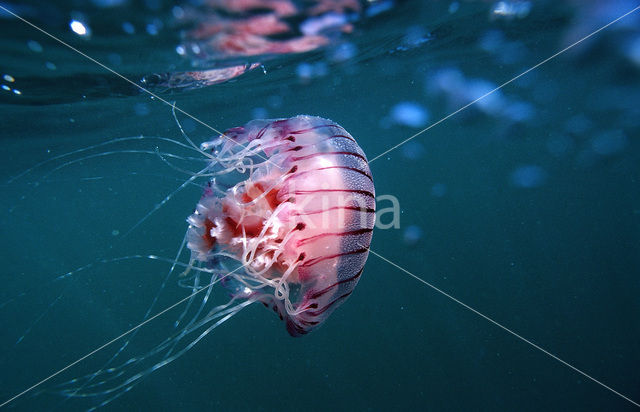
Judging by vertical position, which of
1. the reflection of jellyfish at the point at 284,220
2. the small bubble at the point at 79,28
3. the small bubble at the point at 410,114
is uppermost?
the small bubble at the point at 79,28

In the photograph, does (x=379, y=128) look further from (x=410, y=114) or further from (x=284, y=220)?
(x=284, y=220)

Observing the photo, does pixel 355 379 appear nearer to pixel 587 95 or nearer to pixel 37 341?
pixel 587 95

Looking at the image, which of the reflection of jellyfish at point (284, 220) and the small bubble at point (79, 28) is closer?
the reflection of jellyfish at point (284, 220)

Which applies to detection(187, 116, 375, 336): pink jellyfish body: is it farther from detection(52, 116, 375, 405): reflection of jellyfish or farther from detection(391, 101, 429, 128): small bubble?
detection(391, 101, 429, 128): small bubble

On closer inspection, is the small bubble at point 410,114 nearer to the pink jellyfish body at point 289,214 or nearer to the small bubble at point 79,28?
the small bubble at point 79,28

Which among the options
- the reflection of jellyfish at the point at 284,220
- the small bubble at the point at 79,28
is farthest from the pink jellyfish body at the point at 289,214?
the small bubble at the point at 79,28

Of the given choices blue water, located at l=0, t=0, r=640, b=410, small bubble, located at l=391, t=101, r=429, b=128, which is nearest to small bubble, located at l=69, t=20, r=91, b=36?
blue water, located at l=0, t=0, r=640, b=410

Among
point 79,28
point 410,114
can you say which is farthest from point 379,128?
point 79,28

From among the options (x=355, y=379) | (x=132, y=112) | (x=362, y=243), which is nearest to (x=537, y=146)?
(x=355, y=379)
